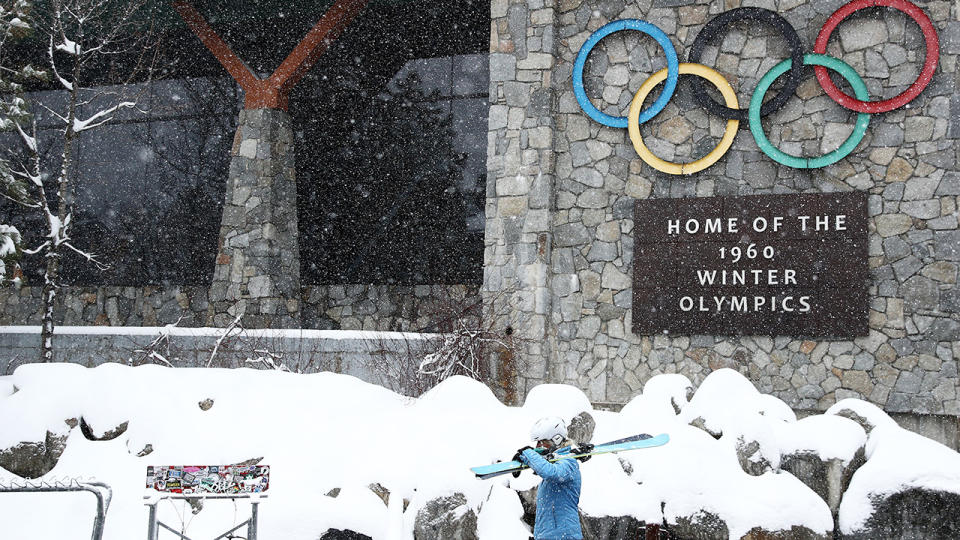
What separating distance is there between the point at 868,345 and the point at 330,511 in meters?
6.37

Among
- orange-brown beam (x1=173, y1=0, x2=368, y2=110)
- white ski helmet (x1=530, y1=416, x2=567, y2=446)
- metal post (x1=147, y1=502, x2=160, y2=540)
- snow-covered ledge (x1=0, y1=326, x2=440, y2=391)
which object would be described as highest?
orange-brown beam (x1=173, y1=0, x2=368, y2=110)

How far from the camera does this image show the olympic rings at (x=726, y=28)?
1008 centimetres

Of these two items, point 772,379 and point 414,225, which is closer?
point 772,379

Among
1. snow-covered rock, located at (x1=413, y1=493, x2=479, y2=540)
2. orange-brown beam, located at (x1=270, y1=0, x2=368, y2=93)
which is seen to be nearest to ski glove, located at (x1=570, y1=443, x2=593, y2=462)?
snow-covered rock, located at (x1=413, y1=493, x2=479, y2=540)

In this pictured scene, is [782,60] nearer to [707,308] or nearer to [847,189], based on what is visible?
[847,189]

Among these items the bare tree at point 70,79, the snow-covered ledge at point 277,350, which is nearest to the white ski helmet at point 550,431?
the snow-covered ledge at point 277,350

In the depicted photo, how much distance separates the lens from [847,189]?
991cm

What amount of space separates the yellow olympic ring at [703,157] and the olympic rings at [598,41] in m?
0.10

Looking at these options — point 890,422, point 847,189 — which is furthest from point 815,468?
point 847,189

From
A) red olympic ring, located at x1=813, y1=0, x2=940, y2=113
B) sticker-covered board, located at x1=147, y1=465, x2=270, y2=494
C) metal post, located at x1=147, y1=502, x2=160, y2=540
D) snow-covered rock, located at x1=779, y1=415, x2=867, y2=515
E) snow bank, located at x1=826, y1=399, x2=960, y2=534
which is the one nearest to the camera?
metal post, located at x1=147, y1=502, x2=160, y2=540

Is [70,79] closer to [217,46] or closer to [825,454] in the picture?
[217,46]

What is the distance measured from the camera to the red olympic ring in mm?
9539

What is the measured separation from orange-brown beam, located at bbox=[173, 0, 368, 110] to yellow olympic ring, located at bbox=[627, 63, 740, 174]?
4862 mm

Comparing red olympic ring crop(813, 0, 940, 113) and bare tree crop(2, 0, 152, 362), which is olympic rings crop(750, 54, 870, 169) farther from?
bare tree crop(2, 0, 152, 362)
